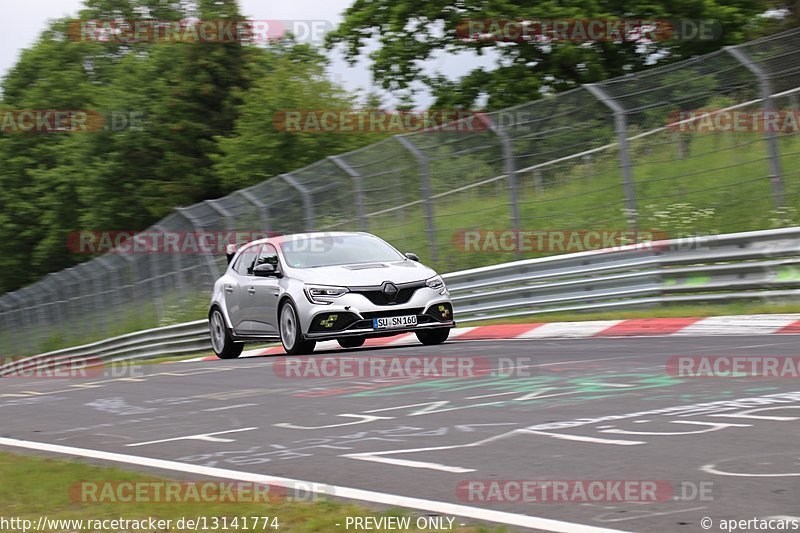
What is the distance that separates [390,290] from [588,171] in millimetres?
3533

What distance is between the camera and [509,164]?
1675 centimetres

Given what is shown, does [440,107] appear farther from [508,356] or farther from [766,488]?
[766,488]

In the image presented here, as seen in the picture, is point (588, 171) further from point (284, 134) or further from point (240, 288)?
point (284, 134)

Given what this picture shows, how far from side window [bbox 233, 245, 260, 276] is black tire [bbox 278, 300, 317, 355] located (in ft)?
4.55

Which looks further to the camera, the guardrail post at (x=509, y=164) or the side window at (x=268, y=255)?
the guardrail post at (x=509, y=164)

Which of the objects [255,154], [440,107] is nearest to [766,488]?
[440,107]

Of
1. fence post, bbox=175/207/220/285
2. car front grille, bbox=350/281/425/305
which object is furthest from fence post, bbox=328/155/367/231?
car front grille, bbox=350/281/425/305

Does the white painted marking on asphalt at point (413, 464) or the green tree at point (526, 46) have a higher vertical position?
the green tree at point (526, 46)

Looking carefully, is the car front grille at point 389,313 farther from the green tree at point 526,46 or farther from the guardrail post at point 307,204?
the green tree at point 526,46

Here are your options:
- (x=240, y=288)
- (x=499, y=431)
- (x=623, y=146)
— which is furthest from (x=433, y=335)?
(x=499, y=431)

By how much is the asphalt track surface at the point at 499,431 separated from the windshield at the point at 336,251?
9.63 feet

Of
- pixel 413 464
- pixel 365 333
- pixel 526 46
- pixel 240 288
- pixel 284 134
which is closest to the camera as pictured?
pixel 413 464

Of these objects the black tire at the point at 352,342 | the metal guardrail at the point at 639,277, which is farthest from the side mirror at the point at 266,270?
the metal guardrail at the point at 639,277

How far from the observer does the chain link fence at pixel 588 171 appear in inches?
563
